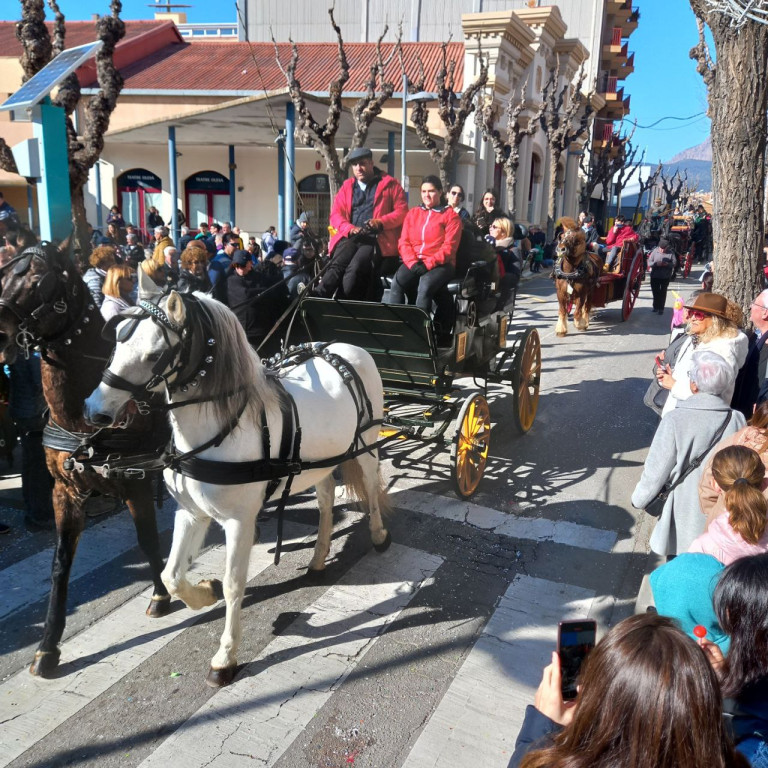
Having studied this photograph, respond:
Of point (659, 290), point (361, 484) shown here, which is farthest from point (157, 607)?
point (659, 290)

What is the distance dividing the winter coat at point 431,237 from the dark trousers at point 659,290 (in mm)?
10532

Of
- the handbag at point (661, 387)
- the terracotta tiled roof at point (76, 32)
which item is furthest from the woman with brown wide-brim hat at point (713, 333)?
the terracotta tiled roof at point (76, 32)

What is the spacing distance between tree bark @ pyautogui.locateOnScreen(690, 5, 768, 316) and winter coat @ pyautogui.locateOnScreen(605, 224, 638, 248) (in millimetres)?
8695

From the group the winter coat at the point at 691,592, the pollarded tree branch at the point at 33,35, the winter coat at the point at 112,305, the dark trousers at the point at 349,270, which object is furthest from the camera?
the pollarded tree branch at the point at 33,35

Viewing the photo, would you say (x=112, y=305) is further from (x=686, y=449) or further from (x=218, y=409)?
(x=686, y=449)

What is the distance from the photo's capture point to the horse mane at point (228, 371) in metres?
3.14

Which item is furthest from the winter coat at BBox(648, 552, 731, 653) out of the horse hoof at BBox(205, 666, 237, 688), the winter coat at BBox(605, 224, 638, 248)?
the winter coat at BBox(605, 224, 638, 248)

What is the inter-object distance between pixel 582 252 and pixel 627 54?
153 ft

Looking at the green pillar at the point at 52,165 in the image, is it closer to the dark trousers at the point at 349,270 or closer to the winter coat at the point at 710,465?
the dark trousers at the point at 349,270

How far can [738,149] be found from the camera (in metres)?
5.62

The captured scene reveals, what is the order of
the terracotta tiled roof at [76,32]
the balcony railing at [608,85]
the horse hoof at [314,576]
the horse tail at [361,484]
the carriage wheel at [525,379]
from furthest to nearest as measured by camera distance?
1. the balcony railing at [608,85]
2. the terracotta tiled roof at [76,32]
3. the carriage wheel at [525,379]
4. the horse tail at [361,484]
5. the horse hoof at [314,576]

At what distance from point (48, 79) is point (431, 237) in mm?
3147

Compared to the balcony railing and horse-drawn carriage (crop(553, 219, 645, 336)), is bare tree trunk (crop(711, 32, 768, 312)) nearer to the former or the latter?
horse-drawn carriage (crop(553, 219, 645, 336))

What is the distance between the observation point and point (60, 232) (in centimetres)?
533
